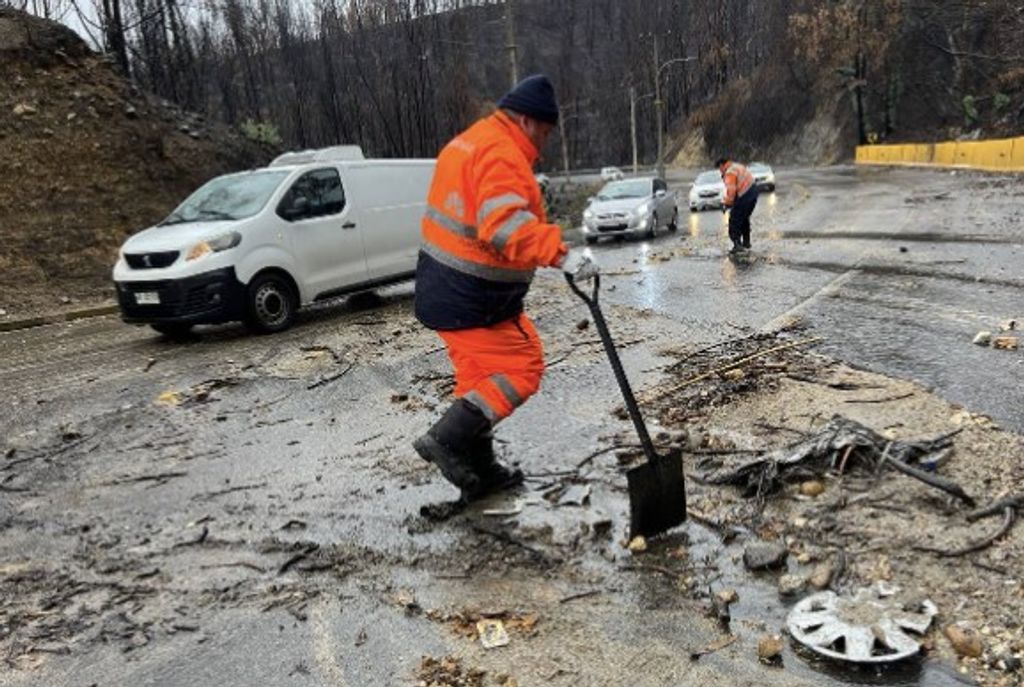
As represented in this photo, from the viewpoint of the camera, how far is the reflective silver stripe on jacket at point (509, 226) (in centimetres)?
383

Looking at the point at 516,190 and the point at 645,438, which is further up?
the point at 516,190

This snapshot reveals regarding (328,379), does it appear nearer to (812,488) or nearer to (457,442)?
(457,442)

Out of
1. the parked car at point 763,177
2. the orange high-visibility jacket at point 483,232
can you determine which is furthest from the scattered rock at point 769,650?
the parked car at point 763,177

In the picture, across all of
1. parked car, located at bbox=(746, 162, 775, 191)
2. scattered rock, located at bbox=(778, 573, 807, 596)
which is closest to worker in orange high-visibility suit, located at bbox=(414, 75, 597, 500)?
scattered rock, located at bbox=(778, 573, 807, 596)

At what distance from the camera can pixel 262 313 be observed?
31.2ft

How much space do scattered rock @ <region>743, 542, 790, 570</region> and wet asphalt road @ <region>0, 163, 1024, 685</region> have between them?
32 cm

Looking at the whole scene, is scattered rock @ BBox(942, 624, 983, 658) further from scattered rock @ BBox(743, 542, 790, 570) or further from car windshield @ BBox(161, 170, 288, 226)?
car windshield @ BBox(161, 170, 288, 226)

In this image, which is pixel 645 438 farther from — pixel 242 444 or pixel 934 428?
pixel 242 444

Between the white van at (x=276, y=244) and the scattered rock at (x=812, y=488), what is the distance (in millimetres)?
6803

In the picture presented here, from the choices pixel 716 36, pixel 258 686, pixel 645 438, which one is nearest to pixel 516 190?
pixel 645 438

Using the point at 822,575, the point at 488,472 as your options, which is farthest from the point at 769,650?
the point at 488,472

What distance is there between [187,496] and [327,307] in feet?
22.9

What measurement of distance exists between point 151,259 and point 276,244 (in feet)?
4.32

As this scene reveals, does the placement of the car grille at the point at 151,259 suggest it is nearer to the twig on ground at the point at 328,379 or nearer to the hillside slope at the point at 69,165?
the twig on ground at the point at 328,379
